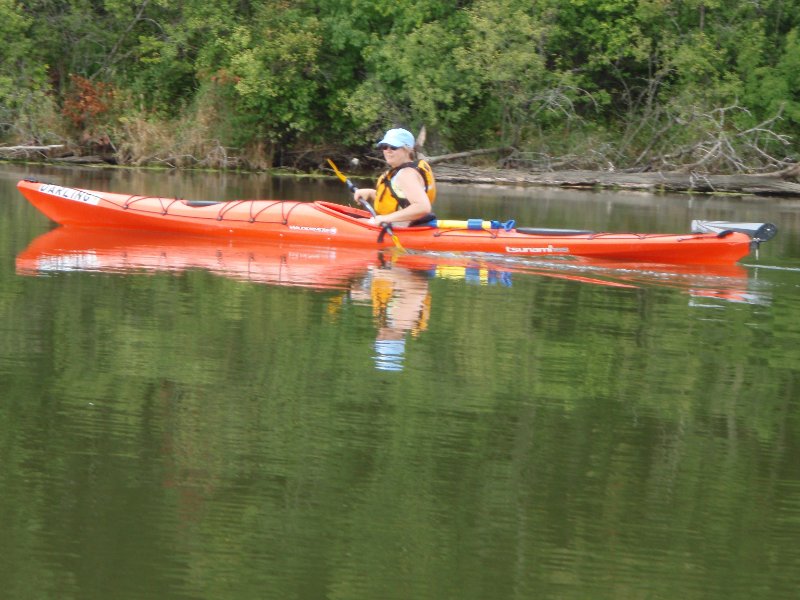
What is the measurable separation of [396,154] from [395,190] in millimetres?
322

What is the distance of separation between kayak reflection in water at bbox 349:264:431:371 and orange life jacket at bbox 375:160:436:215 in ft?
2.61

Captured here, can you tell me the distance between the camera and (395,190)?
11.1m

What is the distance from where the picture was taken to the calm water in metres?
3.91

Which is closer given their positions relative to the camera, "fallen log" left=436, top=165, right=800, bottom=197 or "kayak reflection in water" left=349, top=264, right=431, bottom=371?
"kayak reflection in water" left=349, top=264, right=431, bottom=371

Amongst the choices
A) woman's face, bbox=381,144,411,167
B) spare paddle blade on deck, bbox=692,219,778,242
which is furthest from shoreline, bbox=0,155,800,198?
woman's face, bbox=381,144,411,167

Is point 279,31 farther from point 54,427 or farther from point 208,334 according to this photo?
point 54,427

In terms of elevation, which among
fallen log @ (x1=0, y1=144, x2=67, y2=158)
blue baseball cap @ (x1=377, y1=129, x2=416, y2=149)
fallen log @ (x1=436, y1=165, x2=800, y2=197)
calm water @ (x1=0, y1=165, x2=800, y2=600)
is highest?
fallen log @ (x1=0, y1=144, x2=67, y2=158)

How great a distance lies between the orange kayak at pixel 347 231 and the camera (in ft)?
35.8

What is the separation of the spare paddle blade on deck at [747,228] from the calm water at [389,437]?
1221mm

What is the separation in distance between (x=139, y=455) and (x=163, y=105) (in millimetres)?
21501

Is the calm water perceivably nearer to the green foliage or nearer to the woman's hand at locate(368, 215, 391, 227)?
the woman's hand at locate(368, 215, 391, 227)

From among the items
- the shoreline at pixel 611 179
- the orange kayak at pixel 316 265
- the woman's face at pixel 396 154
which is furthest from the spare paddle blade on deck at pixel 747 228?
the shoreline at pixel 611 179

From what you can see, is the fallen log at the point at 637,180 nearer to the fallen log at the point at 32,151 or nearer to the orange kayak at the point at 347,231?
the fallen log at the point at 32,151

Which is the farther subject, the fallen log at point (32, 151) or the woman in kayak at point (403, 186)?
the fallen log at point (32, 151)
